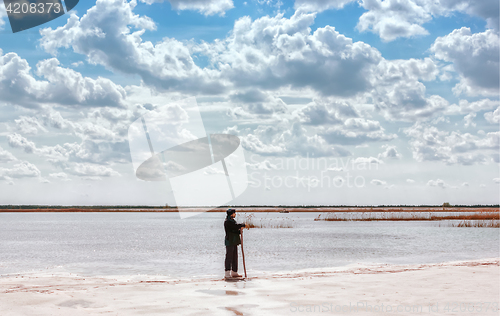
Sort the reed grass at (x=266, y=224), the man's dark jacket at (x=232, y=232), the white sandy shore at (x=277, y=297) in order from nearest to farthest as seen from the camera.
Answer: the white sandy shore at (x=277, y=297)
the man's dark jacket at (x=232, y=232)
the reed grass at (x=266, y=224)

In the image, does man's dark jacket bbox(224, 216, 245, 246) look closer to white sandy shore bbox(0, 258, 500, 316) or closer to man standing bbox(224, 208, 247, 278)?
man standing bbox(224, 208, 247, 278)

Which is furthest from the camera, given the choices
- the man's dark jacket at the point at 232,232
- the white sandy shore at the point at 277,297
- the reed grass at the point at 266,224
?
the reed grass at the point at 266,224

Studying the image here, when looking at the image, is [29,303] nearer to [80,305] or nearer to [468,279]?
[80,305]

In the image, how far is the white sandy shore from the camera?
9.71 metres

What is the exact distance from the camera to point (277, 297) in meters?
11.2

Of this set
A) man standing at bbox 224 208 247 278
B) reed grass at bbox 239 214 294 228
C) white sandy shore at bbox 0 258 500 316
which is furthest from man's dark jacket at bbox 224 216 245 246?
reed grass at bbox 239 214 294 228

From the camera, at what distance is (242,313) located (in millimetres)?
9445

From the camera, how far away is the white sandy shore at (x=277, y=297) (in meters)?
9.71

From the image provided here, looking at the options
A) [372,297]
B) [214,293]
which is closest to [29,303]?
[214,293]

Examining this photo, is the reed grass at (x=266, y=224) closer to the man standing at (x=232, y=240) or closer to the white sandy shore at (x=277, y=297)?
the man standing at (x=232, y=240)

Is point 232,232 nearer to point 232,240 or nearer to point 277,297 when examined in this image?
point 232,240

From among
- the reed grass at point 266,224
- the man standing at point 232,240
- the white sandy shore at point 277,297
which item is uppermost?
the man standing at point 232,240

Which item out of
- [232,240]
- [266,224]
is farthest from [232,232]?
[266,224]

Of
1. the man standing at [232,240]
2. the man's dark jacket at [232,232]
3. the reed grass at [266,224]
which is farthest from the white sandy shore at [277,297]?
the reed grass at [266,224]
